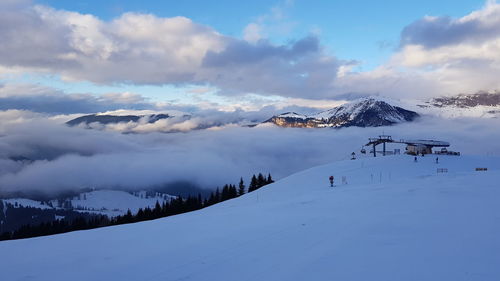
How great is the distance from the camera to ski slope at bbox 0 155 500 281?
8664 mm

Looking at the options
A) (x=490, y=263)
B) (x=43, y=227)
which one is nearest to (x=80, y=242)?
(x=490, y=263)

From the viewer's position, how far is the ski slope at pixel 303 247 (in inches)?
341

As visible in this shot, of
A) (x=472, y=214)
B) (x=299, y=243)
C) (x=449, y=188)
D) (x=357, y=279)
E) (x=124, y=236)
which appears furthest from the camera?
(x=449, y=188)

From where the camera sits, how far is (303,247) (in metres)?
10.9

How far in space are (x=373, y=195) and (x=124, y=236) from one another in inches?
544

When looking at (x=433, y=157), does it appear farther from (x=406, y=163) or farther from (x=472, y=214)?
(x=472, y=214)

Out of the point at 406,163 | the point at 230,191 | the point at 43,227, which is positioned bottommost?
the point at 43,227

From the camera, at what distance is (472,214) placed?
43.6 ft

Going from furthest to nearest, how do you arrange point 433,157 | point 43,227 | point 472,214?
point 43,227
point 433,157
point 472,214

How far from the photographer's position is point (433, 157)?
5881 centimetres

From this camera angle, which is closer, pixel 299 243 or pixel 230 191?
pixel 299 243

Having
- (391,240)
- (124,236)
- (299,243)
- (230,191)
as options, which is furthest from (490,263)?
(230,191)

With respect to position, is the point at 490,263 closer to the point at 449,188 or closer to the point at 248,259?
the point at 248,259

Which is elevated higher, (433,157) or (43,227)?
(433,157)
